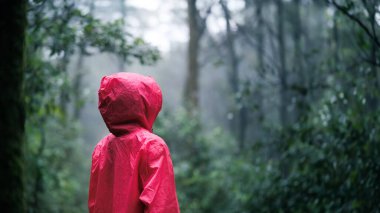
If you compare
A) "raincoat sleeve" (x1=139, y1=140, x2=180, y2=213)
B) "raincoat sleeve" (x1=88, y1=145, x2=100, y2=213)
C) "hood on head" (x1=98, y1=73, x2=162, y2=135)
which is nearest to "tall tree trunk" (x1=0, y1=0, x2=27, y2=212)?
"raincoat sleeve" (x1=88, y1=145, x2=100, y2=213)

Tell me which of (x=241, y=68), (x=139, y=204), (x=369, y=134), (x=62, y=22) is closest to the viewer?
(x=139, y=204)

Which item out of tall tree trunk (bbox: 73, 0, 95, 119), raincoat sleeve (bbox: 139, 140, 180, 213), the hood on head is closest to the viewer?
raincoat sleeve (bbox: 139, 140, 180, 213)

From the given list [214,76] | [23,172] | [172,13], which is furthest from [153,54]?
[214,76]

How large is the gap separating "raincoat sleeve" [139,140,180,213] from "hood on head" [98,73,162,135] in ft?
0.87

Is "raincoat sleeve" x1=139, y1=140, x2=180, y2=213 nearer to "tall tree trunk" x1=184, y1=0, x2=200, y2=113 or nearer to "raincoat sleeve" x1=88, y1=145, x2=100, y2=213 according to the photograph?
"raincoat sleeve" x1=88, y1=145, x2=100, y2=213

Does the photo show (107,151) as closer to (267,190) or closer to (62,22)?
(62,22)

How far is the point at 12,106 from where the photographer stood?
3330 millimetres

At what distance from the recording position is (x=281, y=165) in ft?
22.9

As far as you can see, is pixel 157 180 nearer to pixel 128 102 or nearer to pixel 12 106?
pixel 128 102

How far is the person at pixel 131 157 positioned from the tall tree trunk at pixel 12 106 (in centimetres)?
53

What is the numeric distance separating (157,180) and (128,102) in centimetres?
57

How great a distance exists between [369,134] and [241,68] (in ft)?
128

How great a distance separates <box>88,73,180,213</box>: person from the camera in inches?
113

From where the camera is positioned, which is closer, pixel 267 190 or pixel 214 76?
pixel 267 190
